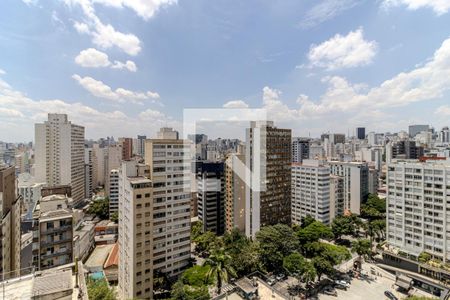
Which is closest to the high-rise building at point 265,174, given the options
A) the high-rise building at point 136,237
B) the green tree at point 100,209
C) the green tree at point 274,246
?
the green tree at point 274,246

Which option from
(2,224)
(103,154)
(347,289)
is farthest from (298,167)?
(103,154)

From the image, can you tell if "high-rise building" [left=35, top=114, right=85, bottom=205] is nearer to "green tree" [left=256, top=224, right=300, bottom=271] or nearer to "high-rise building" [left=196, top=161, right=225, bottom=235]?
"high-rise building" [left=196, top=161, right=225, bottom=235]

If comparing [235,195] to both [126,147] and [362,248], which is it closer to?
[362,248]

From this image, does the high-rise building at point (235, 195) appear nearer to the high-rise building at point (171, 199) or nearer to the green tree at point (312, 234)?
the green tree at point (312, 234)

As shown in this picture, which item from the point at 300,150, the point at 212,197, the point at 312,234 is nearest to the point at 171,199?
the point at 212,197

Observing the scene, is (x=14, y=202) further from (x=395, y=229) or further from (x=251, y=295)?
(x=395, y=229)
